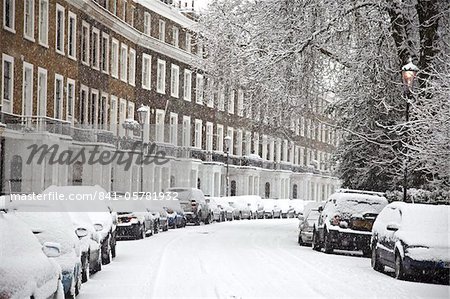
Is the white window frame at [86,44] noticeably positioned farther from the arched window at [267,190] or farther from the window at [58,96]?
the arched window at [267,190]

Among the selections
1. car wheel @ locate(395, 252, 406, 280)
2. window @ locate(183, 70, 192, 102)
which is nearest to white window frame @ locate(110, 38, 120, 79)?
window @ locate(183, 70, 192, 102)

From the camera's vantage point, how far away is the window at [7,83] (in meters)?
40.7

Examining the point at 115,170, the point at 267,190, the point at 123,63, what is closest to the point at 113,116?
the point at 115,170

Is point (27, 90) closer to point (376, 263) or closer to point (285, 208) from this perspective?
point (376, 263)

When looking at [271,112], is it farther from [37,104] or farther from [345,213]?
[37,104]

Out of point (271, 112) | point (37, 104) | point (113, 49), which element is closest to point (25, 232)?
point (271, 112)

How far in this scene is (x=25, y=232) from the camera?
10258 mm

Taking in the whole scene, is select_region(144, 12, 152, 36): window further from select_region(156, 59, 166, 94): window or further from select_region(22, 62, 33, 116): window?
select_region(22, 62, 33, 116): window

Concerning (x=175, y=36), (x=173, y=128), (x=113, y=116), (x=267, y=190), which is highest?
(x=175, y=36)

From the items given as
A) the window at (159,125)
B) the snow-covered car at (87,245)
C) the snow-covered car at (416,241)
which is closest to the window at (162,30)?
the window at (159,125)

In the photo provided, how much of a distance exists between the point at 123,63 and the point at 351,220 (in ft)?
124

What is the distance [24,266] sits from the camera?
30.1 feet

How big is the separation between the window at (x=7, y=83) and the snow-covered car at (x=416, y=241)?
78.7ft

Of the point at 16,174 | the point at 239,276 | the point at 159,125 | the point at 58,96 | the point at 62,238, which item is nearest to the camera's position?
the point at 62,238
